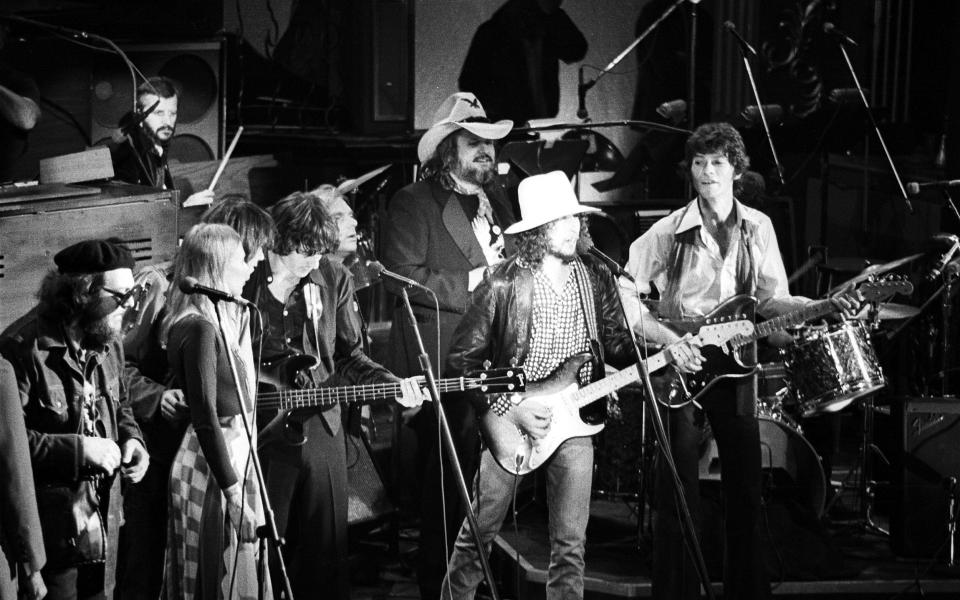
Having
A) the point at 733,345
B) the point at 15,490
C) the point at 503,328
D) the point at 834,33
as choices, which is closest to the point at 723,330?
the point at 733,345

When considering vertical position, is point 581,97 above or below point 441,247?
above

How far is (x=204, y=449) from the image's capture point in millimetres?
5258

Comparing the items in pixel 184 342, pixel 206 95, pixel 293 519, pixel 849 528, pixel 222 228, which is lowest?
pixel 849 528

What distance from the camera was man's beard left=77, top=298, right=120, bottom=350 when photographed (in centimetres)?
526

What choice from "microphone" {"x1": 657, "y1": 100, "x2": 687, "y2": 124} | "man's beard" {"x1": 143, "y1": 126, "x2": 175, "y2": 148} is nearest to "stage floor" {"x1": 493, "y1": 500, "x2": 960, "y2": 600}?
"microphone" {"x1": 657, "y1": 100, "x2": 687, "y2": 124}

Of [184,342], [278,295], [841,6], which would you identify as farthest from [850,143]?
[184,342]

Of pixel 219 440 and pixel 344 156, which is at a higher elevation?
pixel 344 156

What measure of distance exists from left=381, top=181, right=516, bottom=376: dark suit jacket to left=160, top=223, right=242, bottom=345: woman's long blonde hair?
160 cm

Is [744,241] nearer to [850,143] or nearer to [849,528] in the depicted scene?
Result: [849,528]

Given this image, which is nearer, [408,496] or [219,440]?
[219,440]

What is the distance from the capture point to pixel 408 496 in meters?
7.74

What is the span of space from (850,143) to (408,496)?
15.7 ft

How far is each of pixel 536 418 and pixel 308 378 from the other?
3.44 feet

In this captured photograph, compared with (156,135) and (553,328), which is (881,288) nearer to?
(553,328)
